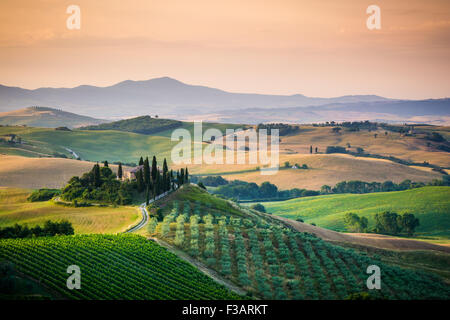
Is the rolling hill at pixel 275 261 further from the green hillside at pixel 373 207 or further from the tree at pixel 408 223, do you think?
the green hillside at pixel 373 207

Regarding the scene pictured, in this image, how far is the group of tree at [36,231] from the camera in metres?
50.3

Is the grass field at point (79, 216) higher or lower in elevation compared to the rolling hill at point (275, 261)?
higher

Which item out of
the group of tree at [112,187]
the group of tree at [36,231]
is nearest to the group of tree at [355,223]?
the group of tree at [112,187]

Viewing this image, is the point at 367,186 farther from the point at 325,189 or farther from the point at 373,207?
the point at 373,207

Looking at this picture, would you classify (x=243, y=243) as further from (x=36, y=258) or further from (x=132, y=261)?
(x=36, y=258)

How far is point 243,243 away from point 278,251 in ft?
13.1

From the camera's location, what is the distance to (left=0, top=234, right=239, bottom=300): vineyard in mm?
35406

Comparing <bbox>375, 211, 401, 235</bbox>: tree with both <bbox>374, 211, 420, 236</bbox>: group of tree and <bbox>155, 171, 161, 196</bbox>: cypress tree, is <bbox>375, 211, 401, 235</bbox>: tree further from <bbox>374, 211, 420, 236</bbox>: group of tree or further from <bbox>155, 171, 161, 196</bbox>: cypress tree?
<bbox>155, 171, 161, 196</bbox>: cypress tree

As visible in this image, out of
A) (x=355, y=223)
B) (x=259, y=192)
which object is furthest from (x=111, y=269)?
(x=259, y=192)

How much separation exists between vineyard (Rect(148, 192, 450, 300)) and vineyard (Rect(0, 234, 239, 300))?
13.4 feet

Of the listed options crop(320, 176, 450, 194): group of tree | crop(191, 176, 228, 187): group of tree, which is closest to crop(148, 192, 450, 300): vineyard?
crop(320, 176, 450, 194): group of tree

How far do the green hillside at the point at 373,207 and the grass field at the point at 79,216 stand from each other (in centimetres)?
5508

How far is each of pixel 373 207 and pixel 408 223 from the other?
66.7 ft
